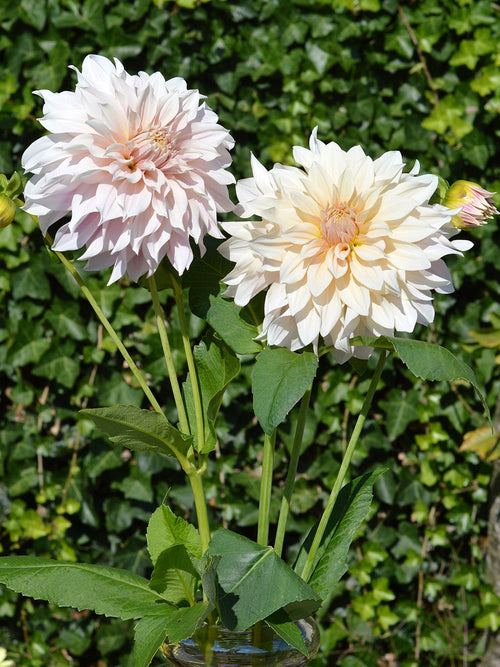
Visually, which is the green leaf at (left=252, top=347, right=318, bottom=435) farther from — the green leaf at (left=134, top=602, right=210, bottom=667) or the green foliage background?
the green foliage background

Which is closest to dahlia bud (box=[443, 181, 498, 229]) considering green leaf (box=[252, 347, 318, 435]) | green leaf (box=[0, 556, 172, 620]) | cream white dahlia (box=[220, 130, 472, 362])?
cream white dahlia (box=[220, 130, 472, 362])

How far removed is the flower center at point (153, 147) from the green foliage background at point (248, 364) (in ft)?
4.22

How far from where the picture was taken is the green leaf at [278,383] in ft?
1.87

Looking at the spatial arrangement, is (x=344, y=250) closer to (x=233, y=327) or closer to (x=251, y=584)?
(x=233, y=327)

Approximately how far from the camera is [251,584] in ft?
2.02

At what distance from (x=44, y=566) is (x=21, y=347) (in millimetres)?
1372

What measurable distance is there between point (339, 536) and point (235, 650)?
0.13 meters

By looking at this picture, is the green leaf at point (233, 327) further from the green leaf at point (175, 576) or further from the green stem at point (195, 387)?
the green leaf at point (175, 576)

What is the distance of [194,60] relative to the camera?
6.36 ft

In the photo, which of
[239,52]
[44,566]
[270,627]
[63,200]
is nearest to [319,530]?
[270,627]

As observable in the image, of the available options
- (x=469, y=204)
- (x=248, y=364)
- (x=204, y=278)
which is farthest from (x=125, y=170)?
(x=248, y=364)

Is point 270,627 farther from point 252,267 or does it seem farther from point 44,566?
point 252,267

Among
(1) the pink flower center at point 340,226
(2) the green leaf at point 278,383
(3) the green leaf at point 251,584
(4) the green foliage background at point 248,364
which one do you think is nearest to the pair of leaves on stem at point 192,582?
(3) the green leaf at point 251,584

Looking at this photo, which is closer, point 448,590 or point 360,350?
point 360,350
